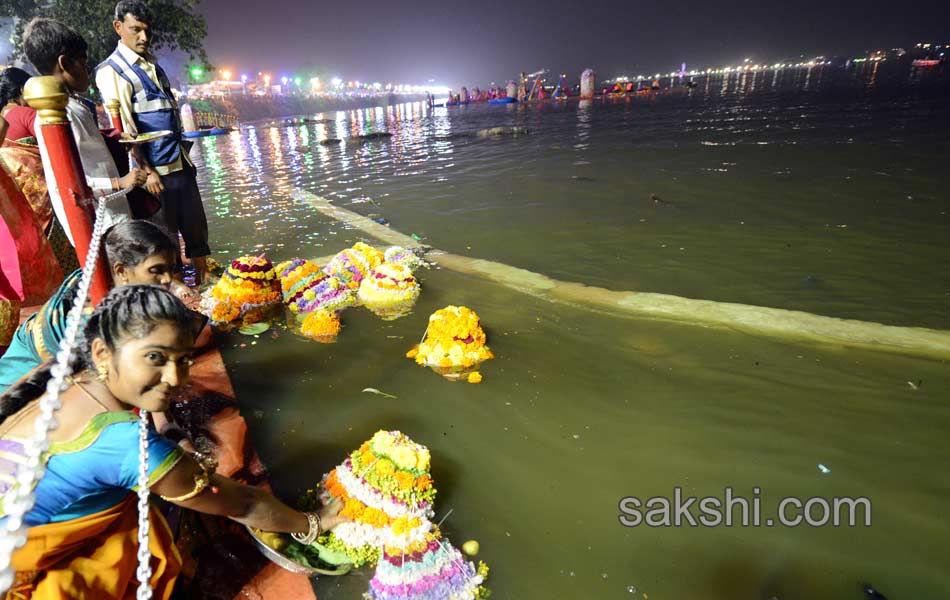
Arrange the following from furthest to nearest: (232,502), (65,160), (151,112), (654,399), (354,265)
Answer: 1. (354,265)
2. (151,112)
3. (654,399)
4. (65,160)
5. (232,502)

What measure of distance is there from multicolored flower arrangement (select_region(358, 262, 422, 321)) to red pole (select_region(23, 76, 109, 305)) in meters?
2.46

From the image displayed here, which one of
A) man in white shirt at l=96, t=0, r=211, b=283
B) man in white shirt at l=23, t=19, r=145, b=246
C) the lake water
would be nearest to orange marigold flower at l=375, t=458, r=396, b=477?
the lake water

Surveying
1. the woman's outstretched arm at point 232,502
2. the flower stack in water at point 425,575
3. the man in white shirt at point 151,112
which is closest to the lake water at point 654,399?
the flower stack in water at point 425,575

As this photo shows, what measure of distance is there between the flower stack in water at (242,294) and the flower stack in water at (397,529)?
2848mm

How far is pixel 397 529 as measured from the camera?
7.02 feet

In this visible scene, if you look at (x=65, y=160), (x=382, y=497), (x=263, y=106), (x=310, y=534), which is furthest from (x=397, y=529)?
(x=263, y=106)

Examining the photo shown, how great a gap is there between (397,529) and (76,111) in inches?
147

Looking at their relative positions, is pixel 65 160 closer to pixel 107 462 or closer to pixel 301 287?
pixel 107 462

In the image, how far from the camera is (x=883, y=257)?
583 cm

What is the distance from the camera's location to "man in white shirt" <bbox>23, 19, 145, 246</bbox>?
10.1 feet

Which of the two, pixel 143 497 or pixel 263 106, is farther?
pixel 263 106

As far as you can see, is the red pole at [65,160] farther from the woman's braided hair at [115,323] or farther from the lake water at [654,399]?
the lake water at [654,399]

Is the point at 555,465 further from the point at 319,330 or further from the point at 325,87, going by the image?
the point at 325,87

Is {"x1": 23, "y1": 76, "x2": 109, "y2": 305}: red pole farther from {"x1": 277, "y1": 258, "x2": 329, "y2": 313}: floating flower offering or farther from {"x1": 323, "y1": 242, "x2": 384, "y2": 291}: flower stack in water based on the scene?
{"x1": 323, "y1": 242, "x2": 384, "y2": 291}: flower stack in water
